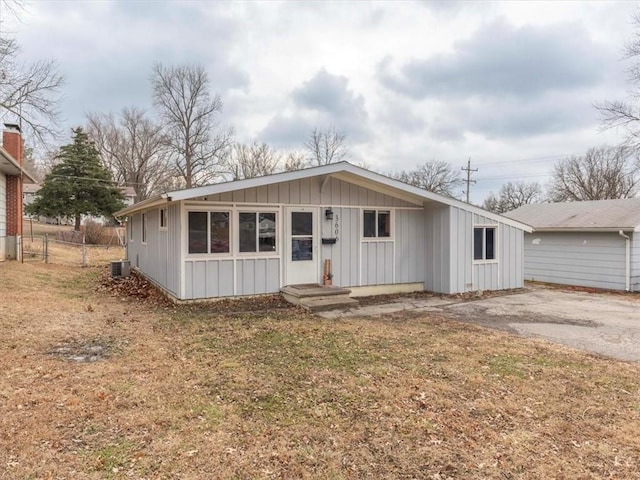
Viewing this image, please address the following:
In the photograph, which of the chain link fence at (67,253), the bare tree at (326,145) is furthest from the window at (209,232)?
the bare tree at (326,145)

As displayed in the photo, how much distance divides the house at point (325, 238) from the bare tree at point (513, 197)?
3352cm

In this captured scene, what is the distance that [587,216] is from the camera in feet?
47.8

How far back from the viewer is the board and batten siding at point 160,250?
8.82 m

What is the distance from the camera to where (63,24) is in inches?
453

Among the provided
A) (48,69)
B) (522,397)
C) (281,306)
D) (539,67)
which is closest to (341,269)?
(281,306)

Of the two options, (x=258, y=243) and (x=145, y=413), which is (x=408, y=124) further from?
(x=145, y=413)

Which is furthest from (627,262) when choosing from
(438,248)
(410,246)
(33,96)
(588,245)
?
(33,96)

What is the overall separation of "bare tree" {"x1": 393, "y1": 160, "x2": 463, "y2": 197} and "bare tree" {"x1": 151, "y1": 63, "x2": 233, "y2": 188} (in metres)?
18.0

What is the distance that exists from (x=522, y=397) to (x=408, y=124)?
68.5ft

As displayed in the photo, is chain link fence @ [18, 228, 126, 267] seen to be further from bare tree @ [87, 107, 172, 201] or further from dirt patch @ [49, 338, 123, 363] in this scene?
bare tree @ [87, 107, 172, 201]

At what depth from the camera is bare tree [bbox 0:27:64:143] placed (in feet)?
48.5

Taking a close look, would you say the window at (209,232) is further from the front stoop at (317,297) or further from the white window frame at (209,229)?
the front stoop at (317,297)

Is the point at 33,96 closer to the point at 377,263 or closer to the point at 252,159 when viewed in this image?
the point at 377,263

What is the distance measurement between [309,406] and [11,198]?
646 inches
